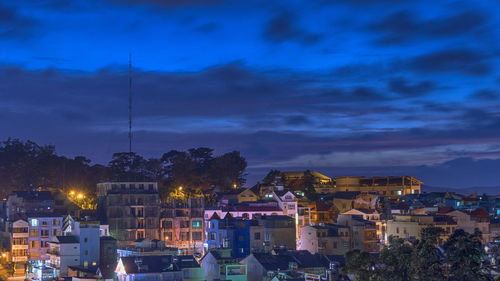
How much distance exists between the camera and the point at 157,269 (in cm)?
4741

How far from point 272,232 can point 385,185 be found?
44146 millimetres

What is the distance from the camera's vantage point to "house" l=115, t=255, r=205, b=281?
46.8 m

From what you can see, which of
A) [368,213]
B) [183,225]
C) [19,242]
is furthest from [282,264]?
[19,242]

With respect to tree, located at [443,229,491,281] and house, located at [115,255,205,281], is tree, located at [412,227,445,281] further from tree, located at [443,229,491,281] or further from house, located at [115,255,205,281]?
house, located at [115,255,205,281]

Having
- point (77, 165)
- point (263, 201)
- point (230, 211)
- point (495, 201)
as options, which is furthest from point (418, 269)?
point (77, 165)

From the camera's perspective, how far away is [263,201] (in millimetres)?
76938

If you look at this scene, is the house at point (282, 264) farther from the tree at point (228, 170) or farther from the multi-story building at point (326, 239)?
the tree at point (228, 170)

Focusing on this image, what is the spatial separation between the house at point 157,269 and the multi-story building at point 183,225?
19942 mm

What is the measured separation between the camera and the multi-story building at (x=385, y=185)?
3999 inches

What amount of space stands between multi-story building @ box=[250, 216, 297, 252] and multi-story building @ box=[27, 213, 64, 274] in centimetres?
1883

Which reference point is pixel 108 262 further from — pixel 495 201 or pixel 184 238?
pixel 495 201

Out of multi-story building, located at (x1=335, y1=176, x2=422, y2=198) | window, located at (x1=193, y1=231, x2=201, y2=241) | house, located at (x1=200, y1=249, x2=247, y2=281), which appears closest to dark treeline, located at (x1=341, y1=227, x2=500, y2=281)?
house, located at (x1=200, y1=249, x2=247, y2=281)

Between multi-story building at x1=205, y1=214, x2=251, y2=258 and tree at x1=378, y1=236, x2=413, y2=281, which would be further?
multi-story building at x1=205, y1=214, x2=251, y2=258

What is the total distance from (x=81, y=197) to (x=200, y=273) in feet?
110
